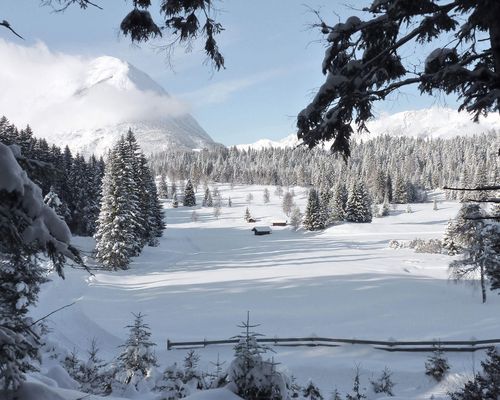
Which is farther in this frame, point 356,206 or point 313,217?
point 356,206

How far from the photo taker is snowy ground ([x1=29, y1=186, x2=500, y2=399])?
48.5 feet

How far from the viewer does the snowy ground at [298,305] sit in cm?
1477

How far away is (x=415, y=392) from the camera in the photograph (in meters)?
11.6

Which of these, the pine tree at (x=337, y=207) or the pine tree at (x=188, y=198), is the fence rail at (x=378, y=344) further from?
the pine tree at (x=188, y=198)

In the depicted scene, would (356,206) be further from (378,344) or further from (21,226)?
(21,226)

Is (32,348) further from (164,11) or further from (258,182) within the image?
(258,182)

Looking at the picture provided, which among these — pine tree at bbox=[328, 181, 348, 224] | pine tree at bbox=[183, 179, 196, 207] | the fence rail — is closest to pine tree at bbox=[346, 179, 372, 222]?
pine tree at bbox=[328, 181, 348, 224]

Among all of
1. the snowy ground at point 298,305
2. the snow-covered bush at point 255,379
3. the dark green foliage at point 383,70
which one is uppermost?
the dark green foliage at point 383,70

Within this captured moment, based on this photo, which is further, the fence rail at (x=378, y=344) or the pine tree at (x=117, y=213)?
the pine tree at (x=117, y=213)

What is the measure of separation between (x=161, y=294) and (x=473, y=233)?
70.8 ft

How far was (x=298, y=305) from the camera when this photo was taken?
2427 centimetres

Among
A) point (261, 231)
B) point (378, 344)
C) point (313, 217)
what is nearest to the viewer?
point (378, 344)

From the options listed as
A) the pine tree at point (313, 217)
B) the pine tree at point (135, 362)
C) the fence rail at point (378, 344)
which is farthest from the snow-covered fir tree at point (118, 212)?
the pine tree at point (313, 217)

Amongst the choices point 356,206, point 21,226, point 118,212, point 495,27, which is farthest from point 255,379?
point 356,206
